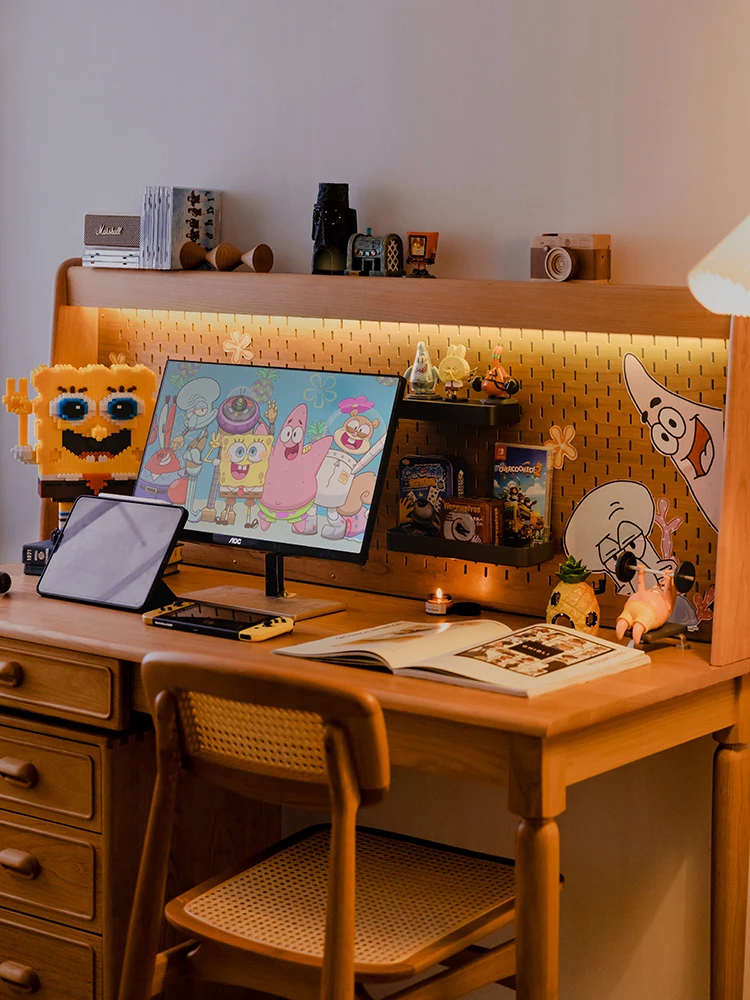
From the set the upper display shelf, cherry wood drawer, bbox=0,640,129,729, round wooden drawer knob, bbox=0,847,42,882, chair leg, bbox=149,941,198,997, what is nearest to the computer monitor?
the upper display shelf

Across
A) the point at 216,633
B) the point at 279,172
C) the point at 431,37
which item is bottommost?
the point at 216,633

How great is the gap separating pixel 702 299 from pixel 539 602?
0.78m

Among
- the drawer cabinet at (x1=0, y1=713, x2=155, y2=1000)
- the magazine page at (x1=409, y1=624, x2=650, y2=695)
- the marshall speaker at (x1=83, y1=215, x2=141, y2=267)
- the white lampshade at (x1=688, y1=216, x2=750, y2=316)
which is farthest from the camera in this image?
the marshall speaker at (x1=83, y1=215, x2=141, y2=267)

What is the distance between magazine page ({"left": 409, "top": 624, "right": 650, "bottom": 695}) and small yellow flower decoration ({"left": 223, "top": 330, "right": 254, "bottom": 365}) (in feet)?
3.16

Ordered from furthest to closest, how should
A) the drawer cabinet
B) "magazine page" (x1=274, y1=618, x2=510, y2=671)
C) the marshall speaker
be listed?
the marshall speaker
the drawer cabinet
"magazine page" (x1=274, y1=618, x2=510, y2=671)

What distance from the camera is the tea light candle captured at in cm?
247

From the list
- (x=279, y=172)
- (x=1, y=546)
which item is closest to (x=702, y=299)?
(x=279, y=172)

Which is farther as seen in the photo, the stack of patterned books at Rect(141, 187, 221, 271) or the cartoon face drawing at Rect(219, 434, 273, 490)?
the stack of patterned books at Rect(141, 187, 221, 271)

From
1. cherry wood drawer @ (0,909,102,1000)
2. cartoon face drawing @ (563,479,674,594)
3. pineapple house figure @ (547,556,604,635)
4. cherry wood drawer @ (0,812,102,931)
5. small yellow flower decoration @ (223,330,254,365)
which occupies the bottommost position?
cherry wood drawer @ (0,909,102,1000)

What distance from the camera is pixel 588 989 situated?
8.38ft

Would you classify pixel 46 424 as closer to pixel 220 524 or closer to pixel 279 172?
pixel 220 524

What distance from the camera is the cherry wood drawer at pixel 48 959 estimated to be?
2.35 m

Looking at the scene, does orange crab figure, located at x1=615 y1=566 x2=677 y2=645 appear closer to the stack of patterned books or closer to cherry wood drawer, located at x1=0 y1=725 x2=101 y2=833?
cherry wood drawer, located at x1=0 y1=725 x2=101 y2=833

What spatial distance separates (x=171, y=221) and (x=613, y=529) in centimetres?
110
